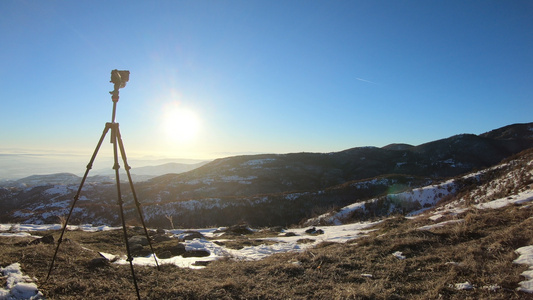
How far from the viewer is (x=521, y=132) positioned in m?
91.0

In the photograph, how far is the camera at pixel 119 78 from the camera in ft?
14.9

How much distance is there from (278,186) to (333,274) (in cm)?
6113

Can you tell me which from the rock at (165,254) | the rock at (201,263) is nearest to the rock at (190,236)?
the rock at (165,254)

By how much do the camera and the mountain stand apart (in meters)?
25.3

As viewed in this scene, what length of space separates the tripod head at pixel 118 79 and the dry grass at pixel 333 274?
328 cm

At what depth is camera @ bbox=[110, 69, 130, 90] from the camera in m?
4.55

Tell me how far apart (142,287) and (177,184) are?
64.1 m

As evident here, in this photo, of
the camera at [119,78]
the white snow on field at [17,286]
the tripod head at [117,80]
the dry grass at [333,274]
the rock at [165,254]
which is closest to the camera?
the white snow on field at [17,286]

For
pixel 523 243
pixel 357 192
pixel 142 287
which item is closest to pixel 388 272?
pixel 523 243

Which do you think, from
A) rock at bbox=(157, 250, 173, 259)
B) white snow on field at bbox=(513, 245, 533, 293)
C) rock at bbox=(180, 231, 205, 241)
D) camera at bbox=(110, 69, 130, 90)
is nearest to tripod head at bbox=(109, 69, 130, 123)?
camera at bbox=(110, 69, 130, 90)

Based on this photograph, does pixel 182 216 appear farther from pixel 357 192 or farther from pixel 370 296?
pixel 370 296

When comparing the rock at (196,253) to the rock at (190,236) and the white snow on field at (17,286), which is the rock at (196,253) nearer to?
the rock at (190,236)

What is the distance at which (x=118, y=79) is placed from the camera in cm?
456

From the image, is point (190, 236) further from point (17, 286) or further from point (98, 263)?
point (17, 286)
